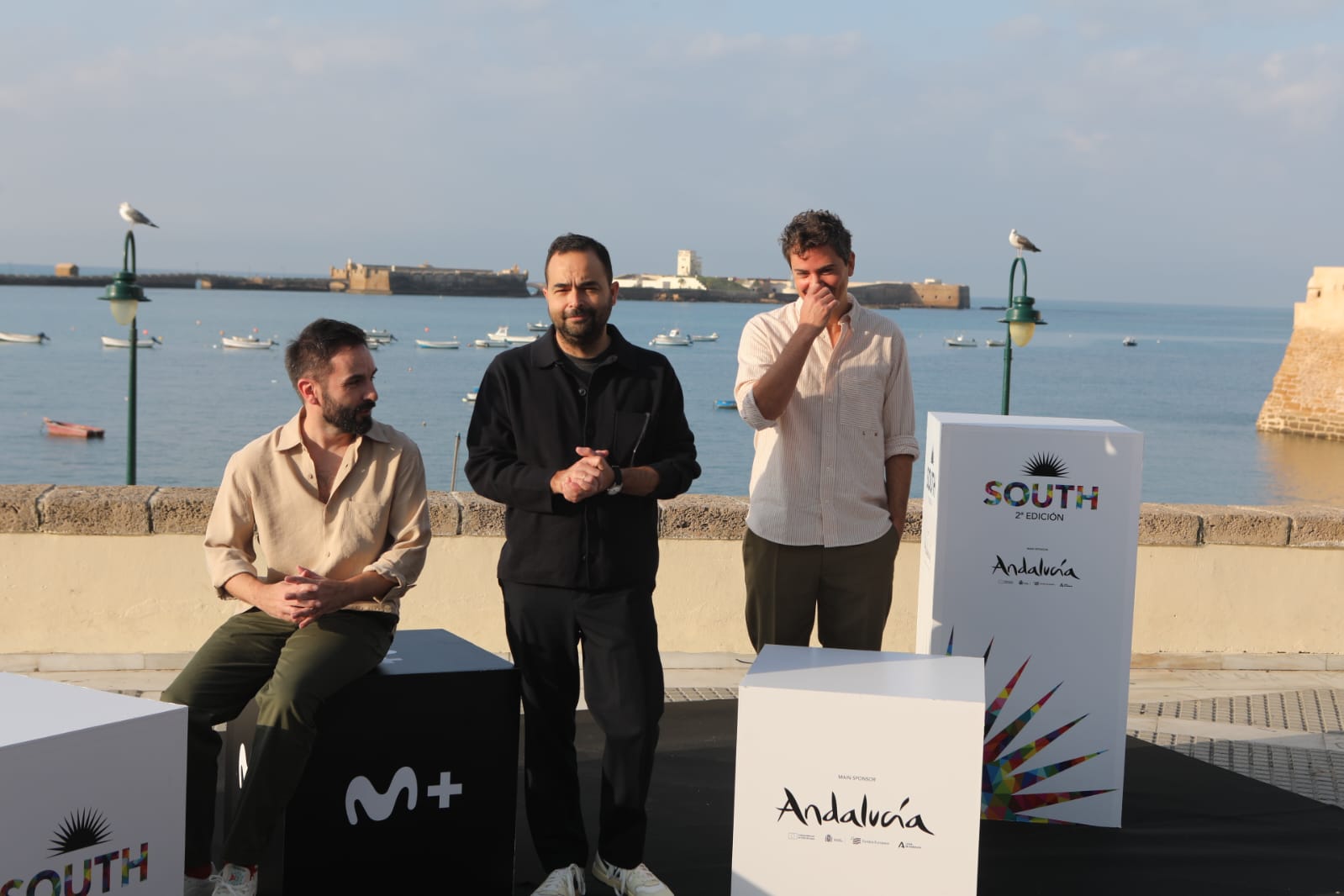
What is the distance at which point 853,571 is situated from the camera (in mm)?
4207

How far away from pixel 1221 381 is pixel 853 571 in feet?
306

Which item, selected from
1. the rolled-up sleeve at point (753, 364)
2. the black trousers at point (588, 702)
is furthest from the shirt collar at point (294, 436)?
the rolled-up sleeve at point (753, 364)

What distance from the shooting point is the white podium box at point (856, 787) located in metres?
3.20

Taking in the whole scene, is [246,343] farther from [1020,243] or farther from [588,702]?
[588,702]

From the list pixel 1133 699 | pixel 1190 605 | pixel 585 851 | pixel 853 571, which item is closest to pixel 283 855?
pixel 585 851

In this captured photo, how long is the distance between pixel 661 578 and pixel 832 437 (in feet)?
7.41

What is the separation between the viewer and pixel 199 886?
3.63 m

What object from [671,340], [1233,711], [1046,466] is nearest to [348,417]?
[1046,466]

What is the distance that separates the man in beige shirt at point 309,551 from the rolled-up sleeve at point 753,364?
993 millimetres

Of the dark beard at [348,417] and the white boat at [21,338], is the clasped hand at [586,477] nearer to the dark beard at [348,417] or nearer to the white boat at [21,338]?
the dark beard at [348,417]

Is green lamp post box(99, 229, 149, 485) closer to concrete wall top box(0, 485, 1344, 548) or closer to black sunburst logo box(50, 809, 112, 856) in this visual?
concrete wall top box(0, 485, 1344, 548)

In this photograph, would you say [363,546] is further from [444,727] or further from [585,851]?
[585,851]

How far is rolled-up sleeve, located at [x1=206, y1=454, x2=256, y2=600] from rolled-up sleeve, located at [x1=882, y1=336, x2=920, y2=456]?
6.35 feet

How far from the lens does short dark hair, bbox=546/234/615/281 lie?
3.63 m
